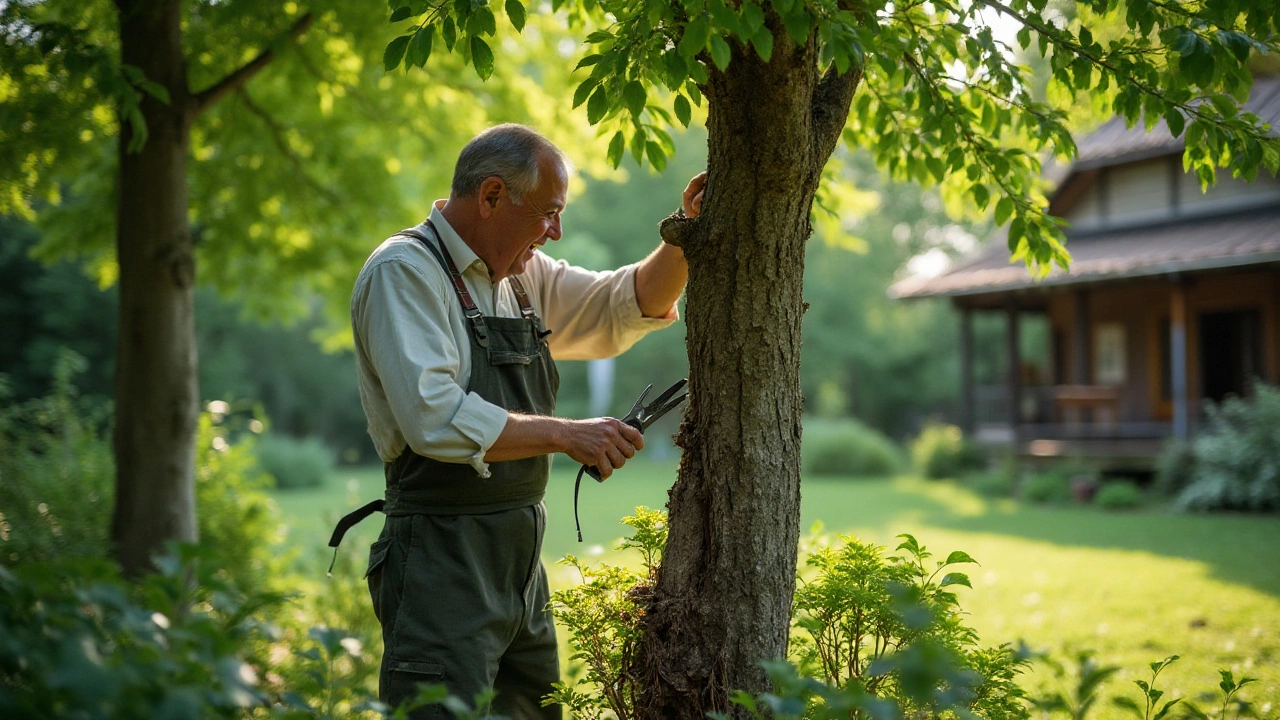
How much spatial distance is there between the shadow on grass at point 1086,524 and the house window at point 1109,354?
3419 mm

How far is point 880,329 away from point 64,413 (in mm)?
A: 33165

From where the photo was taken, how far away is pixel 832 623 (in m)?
2.63

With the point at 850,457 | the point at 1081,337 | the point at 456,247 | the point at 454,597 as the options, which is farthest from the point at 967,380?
the point at 454,597

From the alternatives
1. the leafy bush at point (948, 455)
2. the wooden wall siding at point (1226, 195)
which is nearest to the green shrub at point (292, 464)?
the leafy bush at point (948, 455)

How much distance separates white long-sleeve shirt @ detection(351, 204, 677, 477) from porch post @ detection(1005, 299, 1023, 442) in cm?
1536

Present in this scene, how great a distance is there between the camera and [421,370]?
96.8 inches

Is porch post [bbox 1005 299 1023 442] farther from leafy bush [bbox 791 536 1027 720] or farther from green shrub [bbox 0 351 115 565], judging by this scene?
leafy bush [bbox 791 536 1027 720]

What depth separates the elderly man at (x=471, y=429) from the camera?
251cm

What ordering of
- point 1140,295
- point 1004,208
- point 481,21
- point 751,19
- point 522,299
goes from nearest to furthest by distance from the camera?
point 751,19 → point 481,21 → point 522,299 → point 1004,208 → point 1140,295

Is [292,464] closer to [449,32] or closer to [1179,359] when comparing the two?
[1179,359]

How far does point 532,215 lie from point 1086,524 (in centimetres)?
1063

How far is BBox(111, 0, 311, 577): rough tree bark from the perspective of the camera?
554 cm

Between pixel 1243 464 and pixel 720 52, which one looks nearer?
pixel 720 52

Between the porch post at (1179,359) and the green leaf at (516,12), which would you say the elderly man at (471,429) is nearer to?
the green leaf at (516,12)
